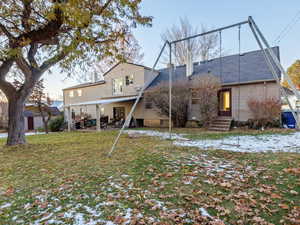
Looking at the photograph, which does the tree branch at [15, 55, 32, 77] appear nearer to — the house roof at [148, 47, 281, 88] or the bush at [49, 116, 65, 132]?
the house roof at [148, 47, 281, 88]

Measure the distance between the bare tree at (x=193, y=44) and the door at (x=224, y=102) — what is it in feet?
30.4

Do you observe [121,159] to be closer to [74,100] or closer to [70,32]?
[70,32]

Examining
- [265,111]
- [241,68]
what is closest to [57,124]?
[241,68]

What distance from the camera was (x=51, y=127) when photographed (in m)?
19.6

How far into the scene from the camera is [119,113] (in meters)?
19.2

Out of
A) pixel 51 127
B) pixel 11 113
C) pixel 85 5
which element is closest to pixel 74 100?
pixel 51 127

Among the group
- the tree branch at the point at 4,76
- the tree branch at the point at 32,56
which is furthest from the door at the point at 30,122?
the tree branch at the point at 32,56

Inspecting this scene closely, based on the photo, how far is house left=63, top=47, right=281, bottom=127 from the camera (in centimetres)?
1145

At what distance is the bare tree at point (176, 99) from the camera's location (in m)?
13.1

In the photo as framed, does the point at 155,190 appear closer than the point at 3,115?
Yes

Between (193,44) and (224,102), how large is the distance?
1155cm

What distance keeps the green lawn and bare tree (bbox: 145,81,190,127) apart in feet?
26.3

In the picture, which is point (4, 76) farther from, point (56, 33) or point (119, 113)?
point (119, 113)

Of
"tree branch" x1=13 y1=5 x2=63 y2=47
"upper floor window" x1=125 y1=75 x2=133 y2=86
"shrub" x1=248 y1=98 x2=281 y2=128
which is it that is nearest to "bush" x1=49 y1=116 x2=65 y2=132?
"upper floor window" x1=125 y1=75 x2=133 y2=86
